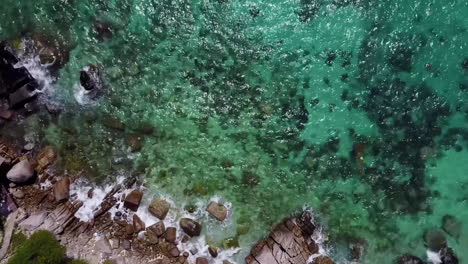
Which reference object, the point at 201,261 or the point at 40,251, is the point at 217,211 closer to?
the point at 201,261

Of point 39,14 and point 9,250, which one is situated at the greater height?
point 39,14

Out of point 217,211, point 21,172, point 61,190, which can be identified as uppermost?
point 21,172

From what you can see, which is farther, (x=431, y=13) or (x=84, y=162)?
(x=431, y=13)

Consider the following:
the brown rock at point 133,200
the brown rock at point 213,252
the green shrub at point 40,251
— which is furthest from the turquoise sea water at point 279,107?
the green shrub at point 40,251

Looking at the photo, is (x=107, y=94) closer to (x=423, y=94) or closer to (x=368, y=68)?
(x=368, y=68)

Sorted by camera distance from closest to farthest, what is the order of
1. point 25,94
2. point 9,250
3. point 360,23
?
point 9,250
point 25,94
point 360,23

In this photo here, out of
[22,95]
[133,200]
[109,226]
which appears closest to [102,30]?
[22,95]

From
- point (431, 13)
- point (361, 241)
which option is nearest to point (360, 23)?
point (431, 13)
